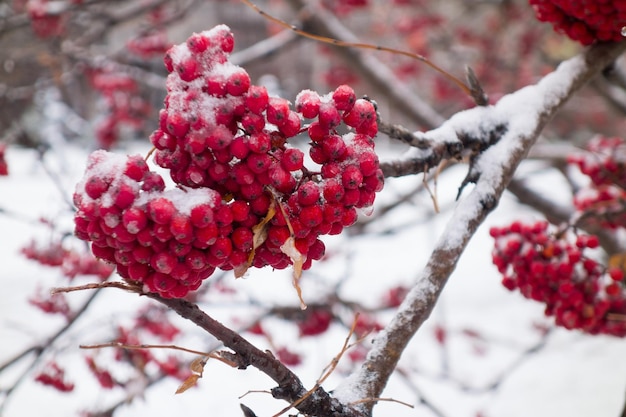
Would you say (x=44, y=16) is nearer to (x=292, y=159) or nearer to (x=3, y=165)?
(x=3, y=165)

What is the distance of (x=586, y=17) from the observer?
3.37 ft

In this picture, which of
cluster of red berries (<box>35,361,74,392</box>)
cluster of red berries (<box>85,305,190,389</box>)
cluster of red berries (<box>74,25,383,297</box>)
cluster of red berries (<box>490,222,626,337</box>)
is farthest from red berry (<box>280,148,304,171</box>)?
cluster of red berries (<box>35,361,74,392</box>)

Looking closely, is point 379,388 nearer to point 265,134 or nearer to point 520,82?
point 265,134

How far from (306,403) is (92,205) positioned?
0.35m

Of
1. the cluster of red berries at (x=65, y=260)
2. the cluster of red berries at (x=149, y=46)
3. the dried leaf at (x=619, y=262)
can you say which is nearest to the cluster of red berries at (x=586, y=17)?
the dried leaf at (x=619, y=262)

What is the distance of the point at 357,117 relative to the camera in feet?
2.09

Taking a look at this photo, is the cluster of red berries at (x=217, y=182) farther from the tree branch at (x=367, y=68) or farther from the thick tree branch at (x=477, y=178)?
the tree branch at (x=367, y=68)

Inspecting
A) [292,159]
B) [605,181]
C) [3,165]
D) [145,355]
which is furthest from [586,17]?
[145,355]

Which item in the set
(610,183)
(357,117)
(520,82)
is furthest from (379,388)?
(520,82)

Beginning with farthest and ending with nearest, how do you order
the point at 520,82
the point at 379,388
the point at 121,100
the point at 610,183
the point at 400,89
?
1. the point at 520,82
2. the point at 121,100
3. the point at 400,89
4. the point at 610,183
5. the point at 379,388

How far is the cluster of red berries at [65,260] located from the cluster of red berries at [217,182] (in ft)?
5.18

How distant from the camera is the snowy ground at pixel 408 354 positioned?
9.44 feet

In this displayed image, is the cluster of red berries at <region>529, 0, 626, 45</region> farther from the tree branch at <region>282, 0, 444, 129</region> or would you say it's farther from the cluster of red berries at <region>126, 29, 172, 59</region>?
the cluster of red berries at <region>126, 29, 172, 59</region>

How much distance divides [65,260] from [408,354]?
8.33 ft
